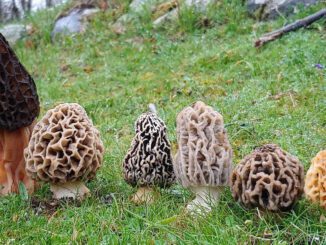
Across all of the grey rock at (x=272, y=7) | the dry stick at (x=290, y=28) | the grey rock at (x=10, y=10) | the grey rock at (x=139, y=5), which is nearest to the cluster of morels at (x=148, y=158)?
the dry stick at (x=290, y=28)

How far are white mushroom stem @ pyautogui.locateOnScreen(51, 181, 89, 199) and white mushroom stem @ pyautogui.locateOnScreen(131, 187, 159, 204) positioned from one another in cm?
38

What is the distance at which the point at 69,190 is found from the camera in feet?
13.2

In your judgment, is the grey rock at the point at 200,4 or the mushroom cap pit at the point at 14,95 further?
the grey rock at the point at 200,4

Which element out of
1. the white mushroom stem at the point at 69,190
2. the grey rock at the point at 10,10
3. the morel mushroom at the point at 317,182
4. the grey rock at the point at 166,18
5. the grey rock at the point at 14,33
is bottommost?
the grey rock at the point at 10,10

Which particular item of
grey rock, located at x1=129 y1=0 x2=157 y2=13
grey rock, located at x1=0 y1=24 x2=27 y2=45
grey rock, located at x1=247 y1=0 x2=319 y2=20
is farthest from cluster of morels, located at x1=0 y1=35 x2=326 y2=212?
grey rock, located at x1=0 y1=24 x2=27 y2=45

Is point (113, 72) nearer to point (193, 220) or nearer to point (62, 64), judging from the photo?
point (62, 64)

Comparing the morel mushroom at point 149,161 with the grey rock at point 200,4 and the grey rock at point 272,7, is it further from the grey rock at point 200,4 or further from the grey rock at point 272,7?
the grey rock at point 200,4

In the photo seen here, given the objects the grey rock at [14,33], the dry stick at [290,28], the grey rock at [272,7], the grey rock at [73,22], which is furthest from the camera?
the grey rock at [14,33]

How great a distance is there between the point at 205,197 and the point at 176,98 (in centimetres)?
355

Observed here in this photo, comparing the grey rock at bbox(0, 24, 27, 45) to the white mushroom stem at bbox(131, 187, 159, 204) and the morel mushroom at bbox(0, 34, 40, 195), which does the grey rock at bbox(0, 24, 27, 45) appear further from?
the white mushroom stem at bbox(131, 187, 159, 204)

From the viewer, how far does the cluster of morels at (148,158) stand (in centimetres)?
330

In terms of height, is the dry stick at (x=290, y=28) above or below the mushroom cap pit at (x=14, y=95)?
below

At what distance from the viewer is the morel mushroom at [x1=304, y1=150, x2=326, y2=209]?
330cm

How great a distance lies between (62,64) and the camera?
1007 cm
